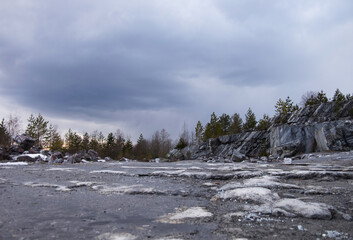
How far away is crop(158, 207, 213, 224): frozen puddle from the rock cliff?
18680mm

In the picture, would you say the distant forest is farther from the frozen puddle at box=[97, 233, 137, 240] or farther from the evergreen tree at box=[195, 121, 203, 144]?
the frozen puddle at box=[97, 233, 137, 240]

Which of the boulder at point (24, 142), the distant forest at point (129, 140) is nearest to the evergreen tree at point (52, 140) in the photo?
the distant forest at point (129, 140)

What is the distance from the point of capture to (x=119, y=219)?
220 centimetres

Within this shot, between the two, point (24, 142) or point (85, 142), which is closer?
point (24, 142)

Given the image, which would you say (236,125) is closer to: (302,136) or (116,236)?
(302,136)

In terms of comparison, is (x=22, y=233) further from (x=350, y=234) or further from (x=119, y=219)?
(x=350, y=234)

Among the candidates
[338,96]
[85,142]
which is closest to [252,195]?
[338,96]

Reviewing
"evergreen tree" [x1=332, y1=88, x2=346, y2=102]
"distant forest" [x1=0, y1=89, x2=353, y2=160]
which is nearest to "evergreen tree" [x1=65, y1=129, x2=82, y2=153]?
"distant forest" [x1=0, y1=89, x2=353, y2=160]

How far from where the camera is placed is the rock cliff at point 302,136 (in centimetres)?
2074

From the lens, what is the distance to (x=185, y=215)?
7.56ft

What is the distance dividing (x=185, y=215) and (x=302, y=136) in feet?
85.2

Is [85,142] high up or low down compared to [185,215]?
up

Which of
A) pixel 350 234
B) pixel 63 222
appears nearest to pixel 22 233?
pixel 63 222

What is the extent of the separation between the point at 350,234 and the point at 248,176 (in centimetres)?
304
